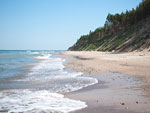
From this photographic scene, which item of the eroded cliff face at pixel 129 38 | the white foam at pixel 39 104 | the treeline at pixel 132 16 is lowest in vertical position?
the white foam at pixel 39 104

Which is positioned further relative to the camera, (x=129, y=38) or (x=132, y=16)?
(x=132, y=16)

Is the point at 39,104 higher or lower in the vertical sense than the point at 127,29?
lower

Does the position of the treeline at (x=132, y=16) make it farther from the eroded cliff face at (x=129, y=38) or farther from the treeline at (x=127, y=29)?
the eroded cliff face at (x=129, y=38)

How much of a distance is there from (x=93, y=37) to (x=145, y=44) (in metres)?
78.8

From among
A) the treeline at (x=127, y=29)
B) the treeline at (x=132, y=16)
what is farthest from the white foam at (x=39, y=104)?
the treeline at (x=132, y=16)

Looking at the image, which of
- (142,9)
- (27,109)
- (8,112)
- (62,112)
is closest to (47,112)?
(62,112)

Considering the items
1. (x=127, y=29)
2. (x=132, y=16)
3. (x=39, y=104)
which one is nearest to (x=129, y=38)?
(x=127, y=29)

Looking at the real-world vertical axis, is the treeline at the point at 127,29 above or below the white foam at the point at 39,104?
above

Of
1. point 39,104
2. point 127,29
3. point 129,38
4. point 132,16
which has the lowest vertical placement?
point 39,104

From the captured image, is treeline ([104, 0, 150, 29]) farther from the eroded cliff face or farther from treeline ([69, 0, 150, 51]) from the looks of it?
the eroded cliff face

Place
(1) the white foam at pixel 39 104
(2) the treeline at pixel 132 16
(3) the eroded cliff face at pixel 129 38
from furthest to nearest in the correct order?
(2) the treeline at pixel 132 16
(3) the eroded cliff face at pixel 129 38
(1) the white foam at pixel 39 104

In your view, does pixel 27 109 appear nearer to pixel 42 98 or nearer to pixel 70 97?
pixel 42 98

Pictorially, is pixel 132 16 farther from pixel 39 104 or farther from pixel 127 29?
pixel 39 104

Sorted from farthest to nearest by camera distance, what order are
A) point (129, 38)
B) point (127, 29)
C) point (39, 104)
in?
point (127, 29)
point (129, 38)
point (39, 104)
